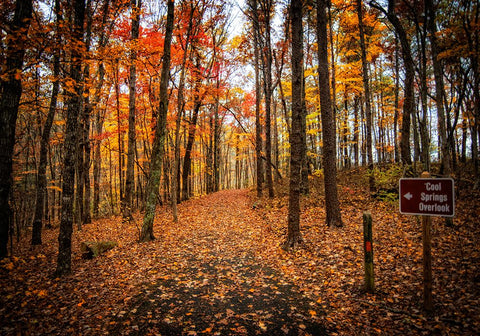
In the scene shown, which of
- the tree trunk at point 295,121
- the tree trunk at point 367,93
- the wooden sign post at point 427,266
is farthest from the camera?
the tree trunk at point 367,93

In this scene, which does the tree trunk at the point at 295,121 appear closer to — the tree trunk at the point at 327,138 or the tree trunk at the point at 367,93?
the tree trunk at the point at 327,138

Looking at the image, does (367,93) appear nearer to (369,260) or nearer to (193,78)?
(369,260)

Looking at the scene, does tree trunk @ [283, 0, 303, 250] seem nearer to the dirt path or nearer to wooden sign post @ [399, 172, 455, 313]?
the dirt path

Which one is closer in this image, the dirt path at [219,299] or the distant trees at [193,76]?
the dirt path at [219,299]

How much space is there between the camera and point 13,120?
20.0 ft

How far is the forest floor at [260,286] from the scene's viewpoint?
12.6 feet

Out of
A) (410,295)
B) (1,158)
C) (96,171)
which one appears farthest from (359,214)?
(96,171)

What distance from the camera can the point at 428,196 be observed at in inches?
142

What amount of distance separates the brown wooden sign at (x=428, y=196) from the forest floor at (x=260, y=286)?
1.79 meters

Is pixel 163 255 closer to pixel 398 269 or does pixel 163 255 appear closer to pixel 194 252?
pixel 194 252

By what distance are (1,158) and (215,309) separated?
6919 millimetres

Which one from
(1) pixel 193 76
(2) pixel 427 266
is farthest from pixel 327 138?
(1) pixel 193 76

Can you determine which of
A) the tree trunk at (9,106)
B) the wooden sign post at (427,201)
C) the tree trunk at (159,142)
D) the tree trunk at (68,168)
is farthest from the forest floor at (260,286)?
the tree trunk at (9,106)

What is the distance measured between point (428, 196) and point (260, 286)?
4004mm
